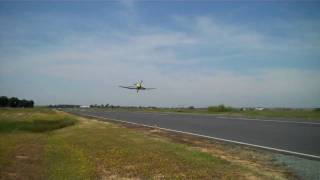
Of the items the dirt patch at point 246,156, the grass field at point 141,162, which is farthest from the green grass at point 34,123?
the dirt patch at point 246,156

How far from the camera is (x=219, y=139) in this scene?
18328 millimetres

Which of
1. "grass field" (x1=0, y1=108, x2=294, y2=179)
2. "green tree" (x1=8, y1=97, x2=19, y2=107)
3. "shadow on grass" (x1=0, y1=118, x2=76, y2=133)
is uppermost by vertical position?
"green tree" (x1=8, y1=97, x2=19, y2=107)

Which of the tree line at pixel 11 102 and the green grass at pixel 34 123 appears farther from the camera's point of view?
the tree line at pixel 11 102

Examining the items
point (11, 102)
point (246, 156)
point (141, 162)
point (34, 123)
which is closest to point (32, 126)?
point (34, 123)

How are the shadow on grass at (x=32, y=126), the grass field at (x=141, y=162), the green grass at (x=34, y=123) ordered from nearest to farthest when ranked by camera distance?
the grass field at (x=141, y=162) → the shadow on grass at (x=32, y=126) → the green grass at (x=34, y=123)

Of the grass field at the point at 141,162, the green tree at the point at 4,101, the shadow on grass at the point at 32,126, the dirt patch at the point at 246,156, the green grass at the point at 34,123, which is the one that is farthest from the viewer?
the green tree at the point at 4,101

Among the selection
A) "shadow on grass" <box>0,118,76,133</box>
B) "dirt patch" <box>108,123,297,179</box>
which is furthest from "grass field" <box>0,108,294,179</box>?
"shadow on grass" <box>0,118,76,133</box>

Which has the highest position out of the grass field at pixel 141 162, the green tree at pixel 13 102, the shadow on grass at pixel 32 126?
the green tree at pixel 13 102

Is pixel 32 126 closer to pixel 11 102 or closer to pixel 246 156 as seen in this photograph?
pixel 246 156

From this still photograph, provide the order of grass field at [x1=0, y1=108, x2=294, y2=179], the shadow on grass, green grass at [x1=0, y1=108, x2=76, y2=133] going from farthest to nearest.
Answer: green grass at [x1=0, y1=108, x2=76, y2=133] → the shadow on grass → grass field at [x1=0, y1=108, x2=294, y2=179]

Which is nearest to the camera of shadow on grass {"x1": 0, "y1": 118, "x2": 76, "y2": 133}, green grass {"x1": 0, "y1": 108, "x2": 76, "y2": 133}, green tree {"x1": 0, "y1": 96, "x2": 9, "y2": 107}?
shadow on grass {"x1": 0, "y1": 118, "x2": 76, "y2": 133}

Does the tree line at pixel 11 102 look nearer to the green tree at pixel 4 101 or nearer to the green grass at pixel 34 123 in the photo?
the green tree at pixel 4 101

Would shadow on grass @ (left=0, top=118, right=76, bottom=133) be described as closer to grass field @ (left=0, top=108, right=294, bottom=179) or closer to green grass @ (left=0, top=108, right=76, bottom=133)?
green grass @ (left=0, top=108, right=76, bottom=133)

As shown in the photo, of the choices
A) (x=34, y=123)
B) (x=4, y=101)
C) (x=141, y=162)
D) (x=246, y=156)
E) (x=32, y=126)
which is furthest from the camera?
(x=4, y=101)
